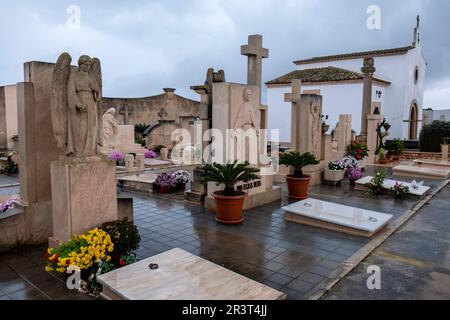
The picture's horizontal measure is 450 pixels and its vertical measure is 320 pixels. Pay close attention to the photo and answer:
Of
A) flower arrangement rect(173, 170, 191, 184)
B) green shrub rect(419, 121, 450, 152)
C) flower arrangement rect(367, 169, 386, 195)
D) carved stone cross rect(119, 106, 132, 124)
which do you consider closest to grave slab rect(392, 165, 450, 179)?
flower arrangement rect(367, 169, 386, 195)

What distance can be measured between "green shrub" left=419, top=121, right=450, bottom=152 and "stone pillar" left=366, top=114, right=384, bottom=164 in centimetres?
525

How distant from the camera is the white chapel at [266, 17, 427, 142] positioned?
74.9 ft

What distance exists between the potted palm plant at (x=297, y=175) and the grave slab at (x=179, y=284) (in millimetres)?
4791

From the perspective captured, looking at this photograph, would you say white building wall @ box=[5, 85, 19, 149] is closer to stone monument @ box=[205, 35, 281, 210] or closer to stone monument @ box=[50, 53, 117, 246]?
stone monument @ box=[205, 35, 281, 210]

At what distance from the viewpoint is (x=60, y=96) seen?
4477 millimetres

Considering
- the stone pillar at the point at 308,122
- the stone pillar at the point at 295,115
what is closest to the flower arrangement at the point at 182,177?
the stone pillar at the point at 295,115

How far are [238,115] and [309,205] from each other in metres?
2.37

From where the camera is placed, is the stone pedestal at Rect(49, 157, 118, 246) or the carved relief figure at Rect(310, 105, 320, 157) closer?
the stone pedestal at Rect(49, 157, 118, 246)

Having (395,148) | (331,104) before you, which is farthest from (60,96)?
(331,104)

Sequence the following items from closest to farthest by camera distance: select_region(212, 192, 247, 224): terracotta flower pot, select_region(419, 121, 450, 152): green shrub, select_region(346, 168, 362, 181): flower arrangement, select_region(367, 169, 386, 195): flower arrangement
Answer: select_region(212, 192, 247, 224): terracotta flower pot → select_region(367, 169, 386, 195): flower arrangement → select_region(346, 168, 362, 181): flower arrangement → select_region(419, 121, 450, 152): green shrub

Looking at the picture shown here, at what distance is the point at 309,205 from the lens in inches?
280

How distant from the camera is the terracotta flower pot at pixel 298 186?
852 centimetres

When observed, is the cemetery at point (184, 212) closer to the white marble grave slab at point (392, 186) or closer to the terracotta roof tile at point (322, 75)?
the white marble grave slab at point (392, 186)

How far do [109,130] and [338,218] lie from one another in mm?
10405
